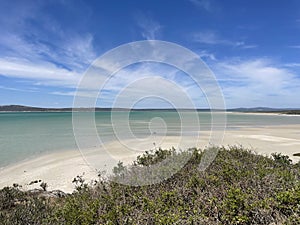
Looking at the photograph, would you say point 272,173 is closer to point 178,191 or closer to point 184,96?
point 178,191

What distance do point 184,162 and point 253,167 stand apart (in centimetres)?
181

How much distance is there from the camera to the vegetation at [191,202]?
3.82m

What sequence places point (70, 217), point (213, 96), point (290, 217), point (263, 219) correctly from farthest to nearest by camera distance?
point (213, 96), point (70, 217), point (263, 219), point (290, 217)

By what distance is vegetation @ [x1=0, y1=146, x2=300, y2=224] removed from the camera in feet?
12.5

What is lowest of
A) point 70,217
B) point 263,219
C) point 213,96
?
point 70,217

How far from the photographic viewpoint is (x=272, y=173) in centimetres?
553

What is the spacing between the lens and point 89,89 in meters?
6.52

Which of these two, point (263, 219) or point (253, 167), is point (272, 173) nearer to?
point (253, 167)

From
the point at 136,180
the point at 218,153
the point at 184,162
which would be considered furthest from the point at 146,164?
the point at 218,153

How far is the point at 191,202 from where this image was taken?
4.55 meters

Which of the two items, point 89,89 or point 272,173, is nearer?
point 272,173

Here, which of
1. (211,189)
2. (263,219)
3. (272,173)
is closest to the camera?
(263,219)

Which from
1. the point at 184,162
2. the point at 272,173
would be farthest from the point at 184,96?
the point at 272,173

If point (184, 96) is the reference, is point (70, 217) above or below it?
below
